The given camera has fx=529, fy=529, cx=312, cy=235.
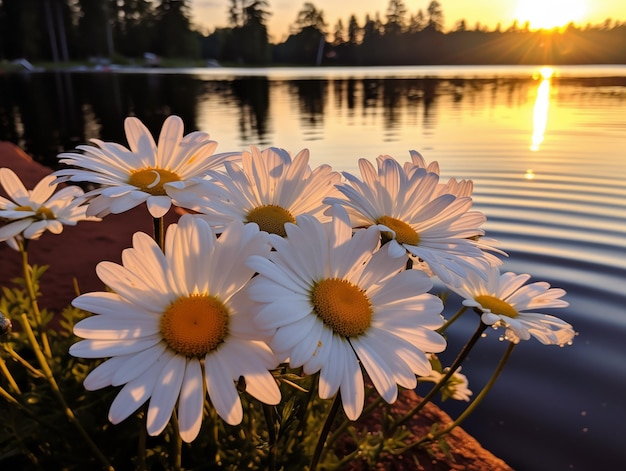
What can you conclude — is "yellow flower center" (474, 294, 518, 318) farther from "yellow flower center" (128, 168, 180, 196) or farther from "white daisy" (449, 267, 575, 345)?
→ "yellow flower center" (128, 168, 180, 196)

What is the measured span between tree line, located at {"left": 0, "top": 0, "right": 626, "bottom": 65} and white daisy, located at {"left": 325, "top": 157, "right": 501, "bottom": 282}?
80.5 metres

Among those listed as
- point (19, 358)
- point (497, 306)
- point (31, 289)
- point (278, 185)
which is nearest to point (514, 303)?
point (497, 306)

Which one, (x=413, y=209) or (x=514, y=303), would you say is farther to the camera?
(x=514, y=303)

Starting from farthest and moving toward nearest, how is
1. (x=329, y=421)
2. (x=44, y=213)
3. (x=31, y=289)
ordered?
(x=31, y=289) → (x=44, y=213) → (x=329, y=421)

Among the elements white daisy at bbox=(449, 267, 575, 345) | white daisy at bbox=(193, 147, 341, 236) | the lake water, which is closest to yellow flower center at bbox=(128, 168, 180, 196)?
white daisy at bbox=(193, 147, 341, 236)

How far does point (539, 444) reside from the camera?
3.33 meters

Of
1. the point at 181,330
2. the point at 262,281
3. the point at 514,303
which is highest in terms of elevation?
the point at 262,281

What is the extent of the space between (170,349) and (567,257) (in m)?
5.91

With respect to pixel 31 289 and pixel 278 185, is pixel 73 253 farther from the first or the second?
pixel 278 185

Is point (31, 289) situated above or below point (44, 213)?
below

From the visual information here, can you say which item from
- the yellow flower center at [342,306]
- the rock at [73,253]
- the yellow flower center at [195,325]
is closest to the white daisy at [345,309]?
the yellow flower center at [342,306]

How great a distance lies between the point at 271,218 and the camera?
1.33 meters

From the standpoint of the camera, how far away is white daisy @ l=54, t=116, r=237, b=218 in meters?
1.25

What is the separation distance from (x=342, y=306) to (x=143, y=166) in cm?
70
